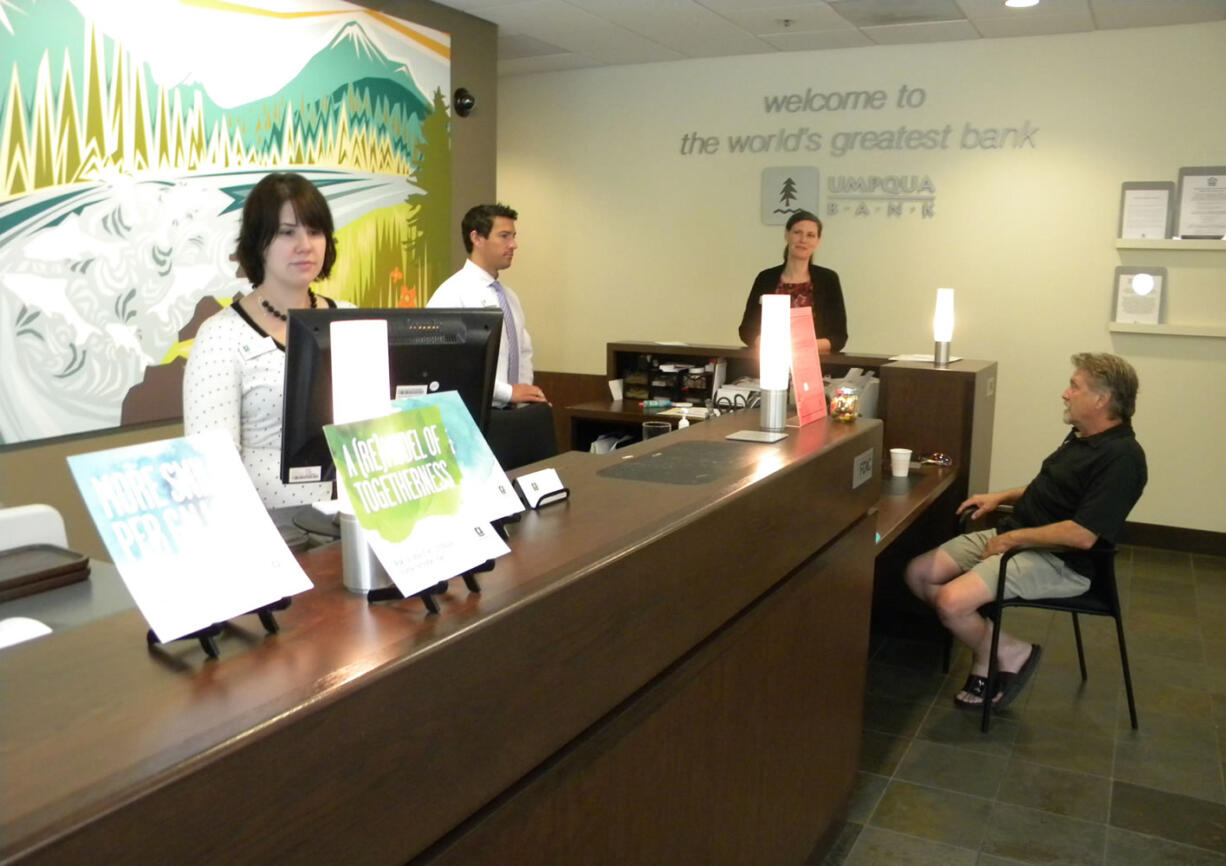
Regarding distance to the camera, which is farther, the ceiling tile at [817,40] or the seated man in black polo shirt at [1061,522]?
the ceiling tile at [817,40]

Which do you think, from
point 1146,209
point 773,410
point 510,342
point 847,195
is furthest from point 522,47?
point 773,410

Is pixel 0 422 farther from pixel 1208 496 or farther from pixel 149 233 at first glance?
pixel 1208 496

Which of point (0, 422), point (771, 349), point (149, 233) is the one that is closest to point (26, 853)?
point (771, 349)

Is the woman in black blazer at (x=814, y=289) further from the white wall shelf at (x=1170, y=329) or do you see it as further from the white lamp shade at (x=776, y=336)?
the white lamp shade at (x=776, y=336)

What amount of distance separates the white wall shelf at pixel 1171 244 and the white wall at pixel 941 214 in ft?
0.22

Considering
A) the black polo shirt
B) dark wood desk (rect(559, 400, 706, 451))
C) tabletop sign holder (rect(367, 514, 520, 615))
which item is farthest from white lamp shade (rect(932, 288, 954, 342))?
tabletop sign holder (rect(367, 514, 520, 615))

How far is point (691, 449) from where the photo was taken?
2301mm

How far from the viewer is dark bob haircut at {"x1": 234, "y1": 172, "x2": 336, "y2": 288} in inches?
89.7

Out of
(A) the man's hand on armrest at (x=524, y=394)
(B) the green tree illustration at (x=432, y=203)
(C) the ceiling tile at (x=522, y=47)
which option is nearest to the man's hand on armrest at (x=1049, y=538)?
(A) the man's hand on armrest at (x=524, y=394)

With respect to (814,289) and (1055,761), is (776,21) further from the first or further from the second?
(1055,761)

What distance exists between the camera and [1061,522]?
3.28 meters

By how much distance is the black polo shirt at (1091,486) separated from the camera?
318 centimetres

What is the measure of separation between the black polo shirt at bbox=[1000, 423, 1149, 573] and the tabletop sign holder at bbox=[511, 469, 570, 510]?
211 centimetres

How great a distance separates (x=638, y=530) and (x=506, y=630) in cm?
42
